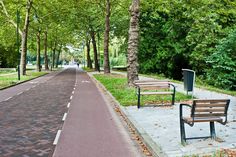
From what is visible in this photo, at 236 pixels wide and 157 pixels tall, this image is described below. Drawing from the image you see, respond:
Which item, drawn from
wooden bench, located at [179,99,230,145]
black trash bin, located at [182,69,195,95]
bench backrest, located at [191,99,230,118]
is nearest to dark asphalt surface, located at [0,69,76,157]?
wooden bench, located at [179,99,230,145]

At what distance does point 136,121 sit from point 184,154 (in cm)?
393

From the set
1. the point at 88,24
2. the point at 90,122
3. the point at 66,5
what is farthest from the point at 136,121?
the point at 88,24

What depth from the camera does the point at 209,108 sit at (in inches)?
306

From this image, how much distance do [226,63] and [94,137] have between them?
1715 cm

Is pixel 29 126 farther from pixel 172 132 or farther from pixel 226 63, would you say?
pixel 226 63

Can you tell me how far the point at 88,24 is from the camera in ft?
163

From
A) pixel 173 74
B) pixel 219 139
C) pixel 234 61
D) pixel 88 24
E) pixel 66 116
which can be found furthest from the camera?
pixel 88 24

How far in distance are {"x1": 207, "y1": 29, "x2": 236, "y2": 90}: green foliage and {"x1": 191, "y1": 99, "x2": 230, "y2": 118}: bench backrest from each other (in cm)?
1668

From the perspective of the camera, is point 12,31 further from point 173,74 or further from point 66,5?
point 173,74

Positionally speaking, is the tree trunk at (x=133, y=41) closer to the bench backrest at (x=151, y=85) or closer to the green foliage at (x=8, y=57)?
the bench backrest at (x=151, y=85)

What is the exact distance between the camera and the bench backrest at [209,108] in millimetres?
7621

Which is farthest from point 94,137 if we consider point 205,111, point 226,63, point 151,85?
point 226,63

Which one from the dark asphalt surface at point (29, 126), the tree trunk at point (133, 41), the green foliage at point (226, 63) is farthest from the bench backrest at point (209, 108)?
the green foliage at point (226, 63)

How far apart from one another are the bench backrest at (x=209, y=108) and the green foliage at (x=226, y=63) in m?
16.7
